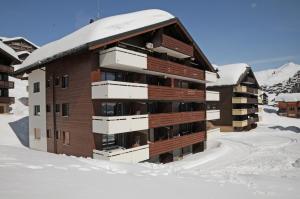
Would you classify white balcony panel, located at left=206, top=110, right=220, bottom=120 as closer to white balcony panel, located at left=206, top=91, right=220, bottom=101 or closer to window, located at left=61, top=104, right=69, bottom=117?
white balcony panel, located at left=206, top=91, right=220, bottom=101

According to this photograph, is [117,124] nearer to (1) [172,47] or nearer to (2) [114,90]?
(2) [114,90]

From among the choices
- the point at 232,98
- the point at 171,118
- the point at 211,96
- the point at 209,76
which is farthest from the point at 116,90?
the point at 232,98

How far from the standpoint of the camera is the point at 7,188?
19.5 ft

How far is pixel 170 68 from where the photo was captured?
21.4 m

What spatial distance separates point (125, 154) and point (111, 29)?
9041 millimetres

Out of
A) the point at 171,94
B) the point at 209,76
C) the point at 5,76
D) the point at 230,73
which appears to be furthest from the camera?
the point at 230,73

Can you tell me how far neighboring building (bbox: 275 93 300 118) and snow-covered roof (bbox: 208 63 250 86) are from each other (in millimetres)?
40230

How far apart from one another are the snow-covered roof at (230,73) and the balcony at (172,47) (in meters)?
20.5

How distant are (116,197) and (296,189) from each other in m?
8.17

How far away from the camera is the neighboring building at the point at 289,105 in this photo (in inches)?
2975

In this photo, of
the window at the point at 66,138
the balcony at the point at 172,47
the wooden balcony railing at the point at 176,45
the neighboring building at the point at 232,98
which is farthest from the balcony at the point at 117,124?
the neighboring building at the point at 232,98

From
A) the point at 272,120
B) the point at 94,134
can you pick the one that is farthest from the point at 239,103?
the point at 94,134

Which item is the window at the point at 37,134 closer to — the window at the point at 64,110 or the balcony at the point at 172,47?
the window at the point at 64,110

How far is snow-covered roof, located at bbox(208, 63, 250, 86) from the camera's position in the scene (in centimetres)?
4288
